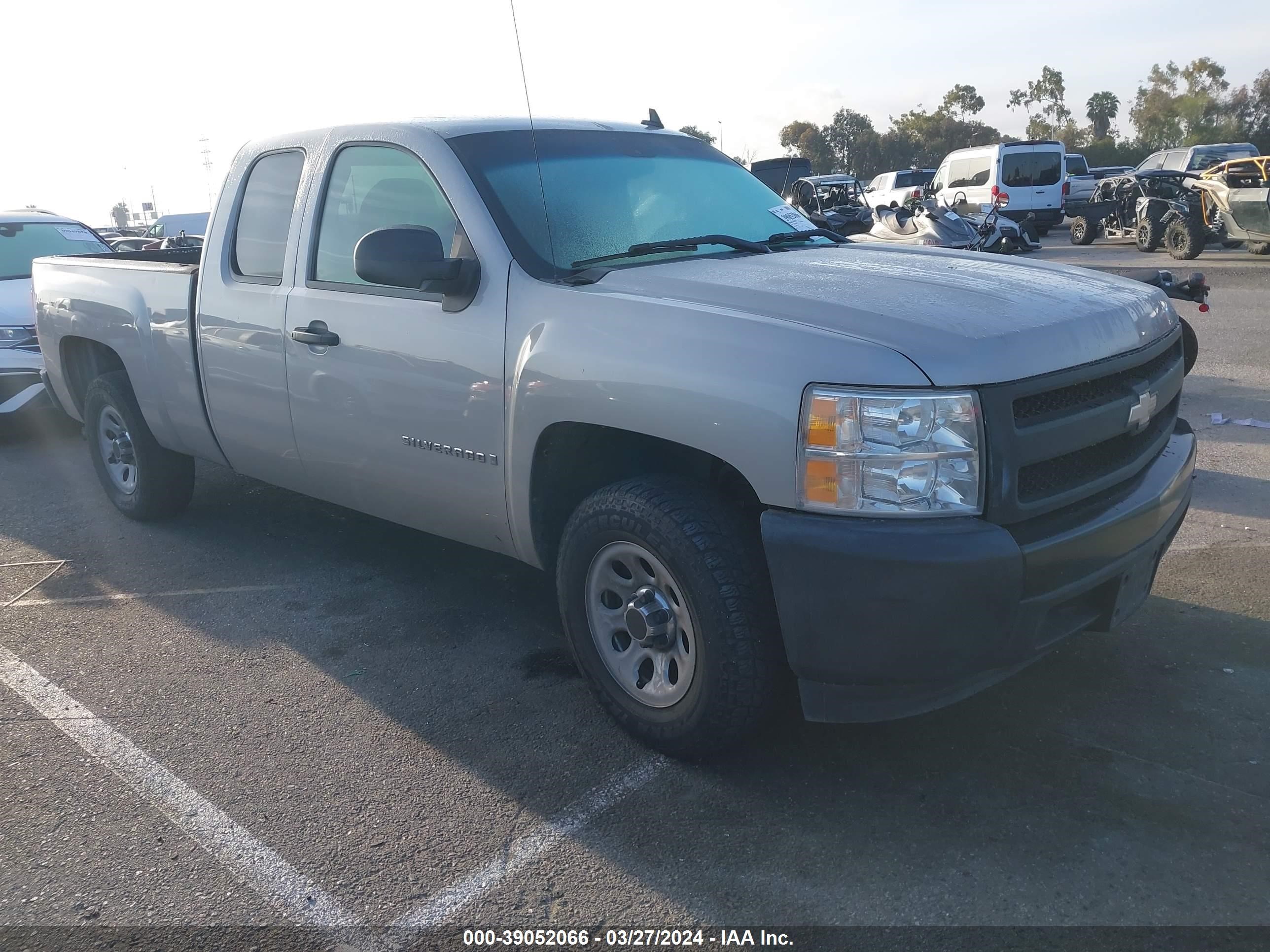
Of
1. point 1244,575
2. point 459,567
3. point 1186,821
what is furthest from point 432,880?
point 1244,575

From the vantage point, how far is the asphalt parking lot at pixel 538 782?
104 inches

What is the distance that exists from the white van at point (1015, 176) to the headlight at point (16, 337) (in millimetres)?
18185

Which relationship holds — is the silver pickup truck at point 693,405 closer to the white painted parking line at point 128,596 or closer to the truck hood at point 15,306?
the white painted parking line at point 128,596

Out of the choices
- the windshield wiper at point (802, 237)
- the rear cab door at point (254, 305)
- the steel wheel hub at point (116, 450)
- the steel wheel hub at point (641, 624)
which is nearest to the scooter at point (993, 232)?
the windshield wiper at point (802, 237)

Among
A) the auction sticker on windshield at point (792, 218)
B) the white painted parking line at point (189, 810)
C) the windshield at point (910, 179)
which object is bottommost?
the white painted parking line at point (189, 810)

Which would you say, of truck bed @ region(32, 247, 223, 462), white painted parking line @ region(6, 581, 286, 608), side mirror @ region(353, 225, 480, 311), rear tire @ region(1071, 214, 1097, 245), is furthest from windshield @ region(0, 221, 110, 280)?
rear tire @ region(1071, 214, 1097, 245)

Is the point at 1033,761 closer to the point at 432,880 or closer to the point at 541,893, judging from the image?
the point at 541,893

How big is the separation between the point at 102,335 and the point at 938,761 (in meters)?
4.53

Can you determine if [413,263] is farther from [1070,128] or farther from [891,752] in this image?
[1070,128]

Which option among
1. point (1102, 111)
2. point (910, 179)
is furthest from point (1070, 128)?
point (910, 179)

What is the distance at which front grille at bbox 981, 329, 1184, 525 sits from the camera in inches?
104

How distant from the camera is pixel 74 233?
989 cm

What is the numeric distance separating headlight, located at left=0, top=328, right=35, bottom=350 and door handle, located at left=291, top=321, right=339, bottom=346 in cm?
531

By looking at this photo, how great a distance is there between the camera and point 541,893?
8.83 ft
